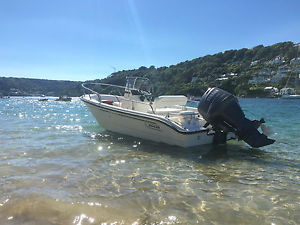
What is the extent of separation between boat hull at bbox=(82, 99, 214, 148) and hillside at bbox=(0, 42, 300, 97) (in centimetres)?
5962

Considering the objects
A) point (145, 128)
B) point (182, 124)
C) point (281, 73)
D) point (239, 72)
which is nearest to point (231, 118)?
point (182, 124)

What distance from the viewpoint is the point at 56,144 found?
868cm

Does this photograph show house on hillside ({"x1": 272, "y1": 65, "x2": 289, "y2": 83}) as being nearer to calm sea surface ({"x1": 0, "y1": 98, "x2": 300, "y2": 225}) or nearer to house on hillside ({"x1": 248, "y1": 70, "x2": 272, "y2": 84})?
house on hillside ({"x1": 248, "y1": 70, "x2": 272, "y2": 84})

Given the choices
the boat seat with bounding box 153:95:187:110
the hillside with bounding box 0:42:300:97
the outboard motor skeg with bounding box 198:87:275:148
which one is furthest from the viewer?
the hillside with bounding box 0:42:300:97

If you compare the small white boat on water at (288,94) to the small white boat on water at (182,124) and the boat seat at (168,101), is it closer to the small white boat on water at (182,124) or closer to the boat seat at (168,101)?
the boat seat at (168,101)

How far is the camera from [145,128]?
8594 mm

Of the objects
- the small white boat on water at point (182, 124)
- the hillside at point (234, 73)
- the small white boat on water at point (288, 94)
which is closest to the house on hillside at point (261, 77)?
the hillside at point (234, 73)

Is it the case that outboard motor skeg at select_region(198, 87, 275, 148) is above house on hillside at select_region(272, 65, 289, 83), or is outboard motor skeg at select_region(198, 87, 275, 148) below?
below

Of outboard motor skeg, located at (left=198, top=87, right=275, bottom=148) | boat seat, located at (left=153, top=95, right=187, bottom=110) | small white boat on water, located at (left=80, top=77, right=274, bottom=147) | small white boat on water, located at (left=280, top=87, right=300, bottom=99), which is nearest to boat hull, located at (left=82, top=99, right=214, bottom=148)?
small white boat on water, located at (left=80, top=77, right=274, bottom=147)

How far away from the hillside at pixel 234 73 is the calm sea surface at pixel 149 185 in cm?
6322

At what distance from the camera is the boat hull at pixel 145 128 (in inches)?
300

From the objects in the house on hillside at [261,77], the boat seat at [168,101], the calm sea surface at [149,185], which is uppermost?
the house on hillside at [261,77]

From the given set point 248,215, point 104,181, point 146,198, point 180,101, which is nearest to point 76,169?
point 104,181

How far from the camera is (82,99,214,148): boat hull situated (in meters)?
7.62
